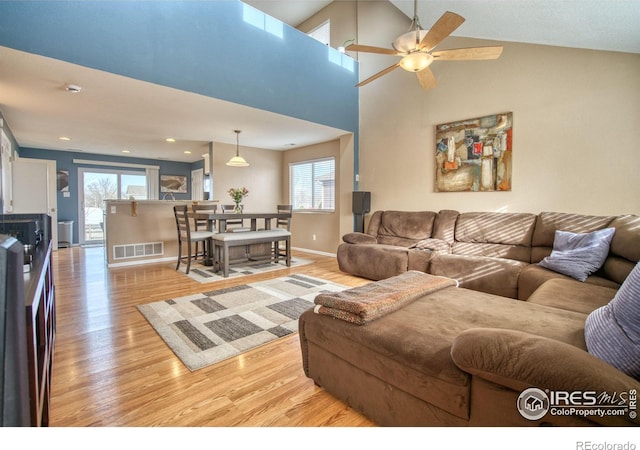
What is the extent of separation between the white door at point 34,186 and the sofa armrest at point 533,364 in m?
7.85

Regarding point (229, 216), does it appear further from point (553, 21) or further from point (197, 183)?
point (197, 183)

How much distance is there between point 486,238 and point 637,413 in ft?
10.7

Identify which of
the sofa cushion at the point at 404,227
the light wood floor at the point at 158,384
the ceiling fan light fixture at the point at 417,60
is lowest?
the light wood floor at the point at 158,384

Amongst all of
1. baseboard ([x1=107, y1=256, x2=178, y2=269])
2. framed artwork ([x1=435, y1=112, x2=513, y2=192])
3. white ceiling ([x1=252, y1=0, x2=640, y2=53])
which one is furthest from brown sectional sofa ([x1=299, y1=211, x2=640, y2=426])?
baseboard ([x1=107, y1=256, x2=178, y2=269])

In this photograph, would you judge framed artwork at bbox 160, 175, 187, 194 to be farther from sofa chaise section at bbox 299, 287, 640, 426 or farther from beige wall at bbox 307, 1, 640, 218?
sofa chaise section at bbox 299, 287, 640, 426

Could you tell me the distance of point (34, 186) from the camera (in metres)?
6.23

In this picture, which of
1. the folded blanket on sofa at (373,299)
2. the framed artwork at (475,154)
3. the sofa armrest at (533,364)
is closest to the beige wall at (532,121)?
the framed artwork at (475,154)

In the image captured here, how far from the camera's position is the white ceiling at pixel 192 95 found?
270 centimetres

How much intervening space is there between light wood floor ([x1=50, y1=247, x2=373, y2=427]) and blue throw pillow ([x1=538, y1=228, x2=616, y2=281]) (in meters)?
2.33

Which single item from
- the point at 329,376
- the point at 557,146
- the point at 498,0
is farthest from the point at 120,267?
the point at 557,146

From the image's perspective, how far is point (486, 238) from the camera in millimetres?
3707

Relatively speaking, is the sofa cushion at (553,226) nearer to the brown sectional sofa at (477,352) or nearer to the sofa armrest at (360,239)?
the brown sectional sofa at (477,352)

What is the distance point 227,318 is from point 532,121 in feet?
13.6

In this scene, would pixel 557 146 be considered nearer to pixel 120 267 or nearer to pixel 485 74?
pixel 485 74
